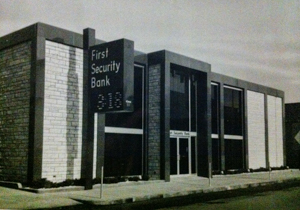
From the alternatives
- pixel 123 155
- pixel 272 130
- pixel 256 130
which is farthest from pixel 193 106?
pixel 272 130

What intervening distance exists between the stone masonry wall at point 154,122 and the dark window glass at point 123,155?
62 cm

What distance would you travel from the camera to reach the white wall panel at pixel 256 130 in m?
29.7

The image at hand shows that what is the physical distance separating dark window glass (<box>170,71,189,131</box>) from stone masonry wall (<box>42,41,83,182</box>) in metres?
7.08

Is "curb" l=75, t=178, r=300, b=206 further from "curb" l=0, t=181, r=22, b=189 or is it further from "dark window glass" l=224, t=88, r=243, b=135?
"dark window glass" l=224, t=88, r=243, b=135

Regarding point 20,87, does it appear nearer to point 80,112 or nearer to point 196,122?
point 80,112

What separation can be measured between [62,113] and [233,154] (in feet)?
51.9

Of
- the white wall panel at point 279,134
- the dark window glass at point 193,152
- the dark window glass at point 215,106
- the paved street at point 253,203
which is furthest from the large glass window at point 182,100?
the white wall panel at point 279,134

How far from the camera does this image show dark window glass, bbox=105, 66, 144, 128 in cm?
1925

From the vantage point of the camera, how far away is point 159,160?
2012cm

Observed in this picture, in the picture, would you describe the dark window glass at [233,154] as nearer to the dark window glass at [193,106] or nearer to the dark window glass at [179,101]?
the dark window glass at [193,106]

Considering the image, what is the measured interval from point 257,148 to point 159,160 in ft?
43.3

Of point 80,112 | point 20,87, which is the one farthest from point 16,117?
point 80,112

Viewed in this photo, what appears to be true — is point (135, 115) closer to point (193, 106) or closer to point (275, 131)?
point (193, 106)

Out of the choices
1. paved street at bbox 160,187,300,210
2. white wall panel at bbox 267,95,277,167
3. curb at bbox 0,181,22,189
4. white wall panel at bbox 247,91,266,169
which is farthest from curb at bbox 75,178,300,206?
white wall panel at bbox 267,95,277,167
